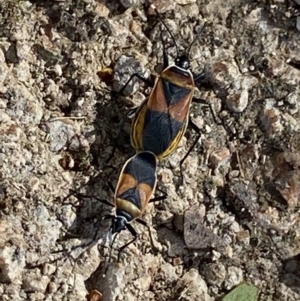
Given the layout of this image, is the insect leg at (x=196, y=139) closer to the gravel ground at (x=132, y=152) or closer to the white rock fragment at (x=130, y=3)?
the gravel ground at (x=132, y=152)

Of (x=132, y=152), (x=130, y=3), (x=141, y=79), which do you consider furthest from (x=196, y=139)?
(x=130, y=3)

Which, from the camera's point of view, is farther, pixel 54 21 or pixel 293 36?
pixel 293 36

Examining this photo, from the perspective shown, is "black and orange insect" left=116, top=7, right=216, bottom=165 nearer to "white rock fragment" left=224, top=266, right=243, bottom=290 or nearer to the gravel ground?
the gravel ground

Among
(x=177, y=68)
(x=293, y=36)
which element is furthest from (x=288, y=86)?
(x=177, y=68)

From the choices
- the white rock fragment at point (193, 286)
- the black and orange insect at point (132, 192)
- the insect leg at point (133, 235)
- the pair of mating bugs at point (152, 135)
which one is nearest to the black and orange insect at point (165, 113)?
the pair of mating bugs at point (152, 135)

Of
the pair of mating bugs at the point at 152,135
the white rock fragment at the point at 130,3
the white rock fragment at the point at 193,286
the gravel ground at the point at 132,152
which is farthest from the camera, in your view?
the white rock fragment at the point at 130,3

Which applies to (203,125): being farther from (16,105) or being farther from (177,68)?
(16,105)
